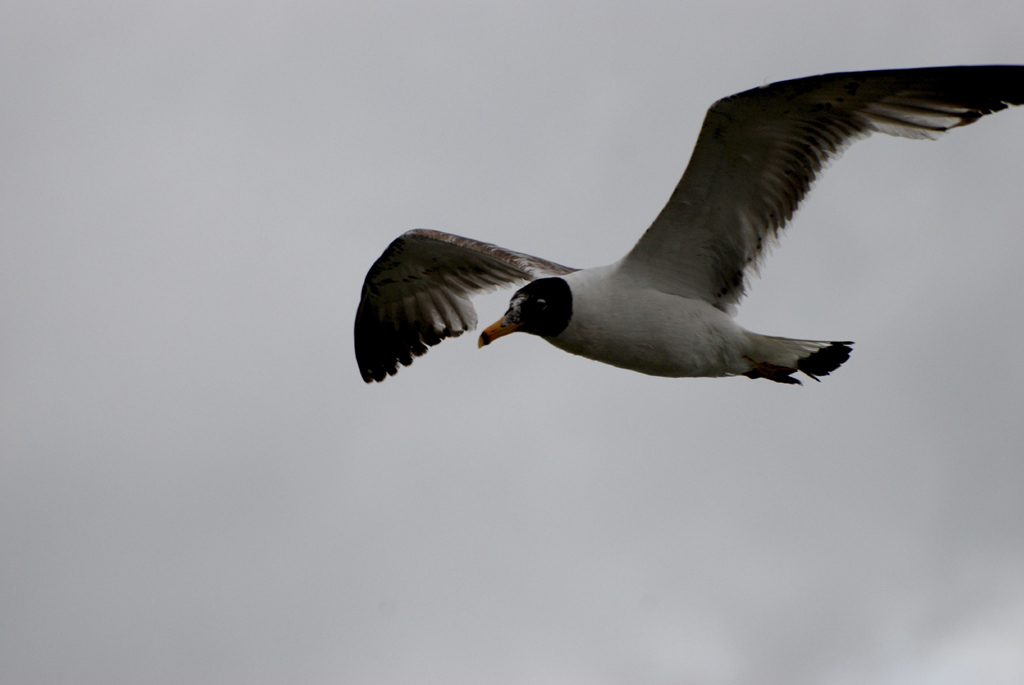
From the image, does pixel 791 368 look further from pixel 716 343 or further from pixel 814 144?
pixel 814 144

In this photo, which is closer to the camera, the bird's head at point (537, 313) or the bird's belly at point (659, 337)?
the bird's head at point (537, 313)

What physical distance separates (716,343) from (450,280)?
3.40 meters

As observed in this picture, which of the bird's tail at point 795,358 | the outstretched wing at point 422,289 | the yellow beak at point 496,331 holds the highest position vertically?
the outstretched wing at point 422,289

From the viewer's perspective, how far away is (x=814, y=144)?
8.35 metres

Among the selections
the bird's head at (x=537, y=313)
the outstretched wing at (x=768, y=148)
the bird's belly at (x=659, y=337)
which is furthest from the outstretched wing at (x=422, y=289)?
the bird's head at (x=537, y=313)

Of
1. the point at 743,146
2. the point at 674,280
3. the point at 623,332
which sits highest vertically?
the point at 743,146

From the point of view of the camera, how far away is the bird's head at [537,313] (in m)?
8.30

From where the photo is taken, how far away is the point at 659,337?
28.2 feet

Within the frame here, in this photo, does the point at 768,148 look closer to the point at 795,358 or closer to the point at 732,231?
the point at 732,231

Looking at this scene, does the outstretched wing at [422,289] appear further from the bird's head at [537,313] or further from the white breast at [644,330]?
the bird's head at [537,313]

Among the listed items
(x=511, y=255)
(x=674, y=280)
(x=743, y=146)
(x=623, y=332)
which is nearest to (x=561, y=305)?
(x=623, y=332)

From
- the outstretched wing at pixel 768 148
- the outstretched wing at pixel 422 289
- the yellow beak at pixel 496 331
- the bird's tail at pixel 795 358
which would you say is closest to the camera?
the outstretched wing at pixel 768 148

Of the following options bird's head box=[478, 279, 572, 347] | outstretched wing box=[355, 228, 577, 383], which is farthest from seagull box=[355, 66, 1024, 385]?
outstretched wing box=[355, 228, 577, 383]

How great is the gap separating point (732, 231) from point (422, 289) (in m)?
3.72
